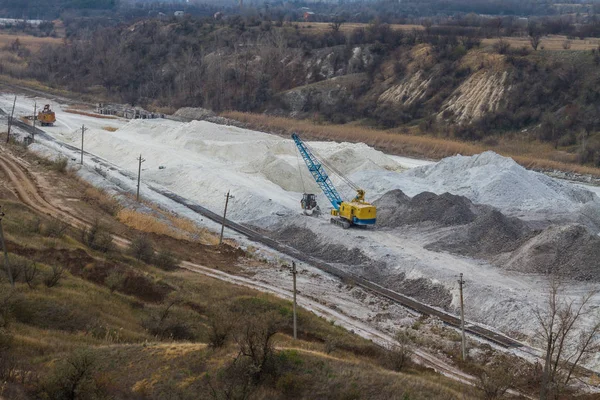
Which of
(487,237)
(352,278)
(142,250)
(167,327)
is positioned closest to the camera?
(167,327)

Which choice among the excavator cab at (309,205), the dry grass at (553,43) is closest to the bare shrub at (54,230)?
the excavator cab at (309,205)

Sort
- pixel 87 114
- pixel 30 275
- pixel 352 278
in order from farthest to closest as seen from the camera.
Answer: pixel 87 114 → pixel 352 278 → pixel 30 275

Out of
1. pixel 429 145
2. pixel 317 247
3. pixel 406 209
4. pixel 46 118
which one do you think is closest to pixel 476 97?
pixel 429 145

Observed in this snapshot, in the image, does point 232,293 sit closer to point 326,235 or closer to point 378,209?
point 326,235

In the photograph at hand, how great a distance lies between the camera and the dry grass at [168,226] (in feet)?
159

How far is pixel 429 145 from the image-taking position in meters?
84.1

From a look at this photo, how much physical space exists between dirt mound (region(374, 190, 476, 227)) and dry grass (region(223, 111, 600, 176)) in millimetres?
27883

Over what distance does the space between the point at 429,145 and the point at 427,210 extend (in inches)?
1380

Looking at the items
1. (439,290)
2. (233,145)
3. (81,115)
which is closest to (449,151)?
(233,145)

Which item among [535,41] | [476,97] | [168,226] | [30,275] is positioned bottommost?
[168,226]

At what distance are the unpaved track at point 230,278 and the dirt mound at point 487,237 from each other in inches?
446

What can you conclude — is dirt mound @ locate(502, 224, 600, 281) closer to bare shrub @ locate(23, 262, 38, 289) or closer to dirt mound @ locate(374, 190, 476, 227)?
dirt mound @ locate(374, 190, 476, 227)

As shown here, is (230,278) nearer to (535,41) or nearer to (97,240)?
(97,240)

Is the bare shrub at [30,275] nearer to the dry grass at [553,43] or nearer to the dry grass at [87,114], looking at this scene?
the dry grass at [87,114]
